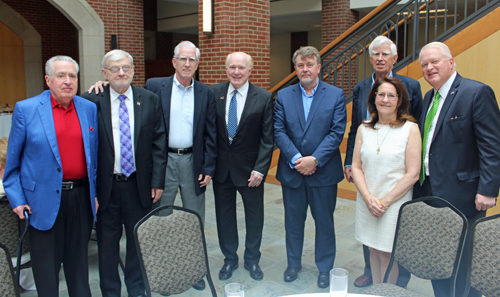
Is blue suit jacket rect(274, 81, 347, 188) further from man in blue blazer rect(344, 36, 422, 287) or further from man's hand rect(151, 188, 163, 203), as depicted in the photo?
man's hand rect(151, 188, 163, 203)

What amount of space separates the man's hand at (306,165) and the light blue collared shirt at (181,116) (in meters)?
0.84

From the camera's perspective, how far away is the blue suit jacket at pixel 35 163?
229 centimetres

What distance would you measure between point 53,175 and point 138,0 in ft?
29.2

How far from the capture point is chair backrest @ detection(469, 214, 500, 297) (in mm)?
1960

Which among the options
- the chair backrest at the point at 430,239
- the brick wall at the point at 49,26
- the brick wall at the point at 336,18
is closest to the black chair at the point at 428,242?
the chair backrest at the point at 430,239

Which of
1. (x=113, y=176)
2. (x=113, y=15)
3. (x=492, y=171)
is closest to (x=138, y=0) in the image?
(x=113, y=15)

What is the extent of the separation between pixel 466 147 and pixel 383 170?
51 centimetres

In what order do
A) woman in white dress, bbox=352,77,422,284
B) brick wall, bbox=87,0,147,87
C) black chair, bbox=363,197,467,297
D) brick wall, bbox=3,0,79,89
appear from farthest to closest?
brick wall, bbox=3,0,79,89 → brick wall, bbox=87,0,147,87 → woman in white dress, bbox=352,77,422,284 → black chair, bbox=363,197,467,297

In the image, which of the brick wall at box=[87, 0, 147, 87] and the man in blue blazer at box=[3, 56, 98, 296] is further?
the brick wall at box=[87, 0, 147, 87]

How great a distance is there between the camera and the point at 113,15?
985 centimetres

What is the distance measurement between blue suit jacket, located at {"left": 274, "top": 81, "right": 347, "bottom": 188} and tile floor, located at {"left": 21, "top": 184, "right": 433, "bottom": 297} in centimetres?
81

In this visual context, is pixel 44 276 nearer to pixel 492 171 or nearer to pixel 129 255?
pixel 129 255

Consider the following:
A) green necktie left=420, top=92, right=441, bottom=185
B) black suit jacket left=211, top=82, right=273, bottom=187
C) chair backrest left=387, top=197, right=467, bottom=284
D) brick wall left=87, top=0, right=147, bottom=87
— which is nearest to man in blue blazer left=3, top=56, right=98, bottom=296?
black suit jacket left=211, top=82, right=273, bottom=187

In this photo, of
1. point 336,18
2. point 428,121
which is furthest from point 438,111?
point 336,18
